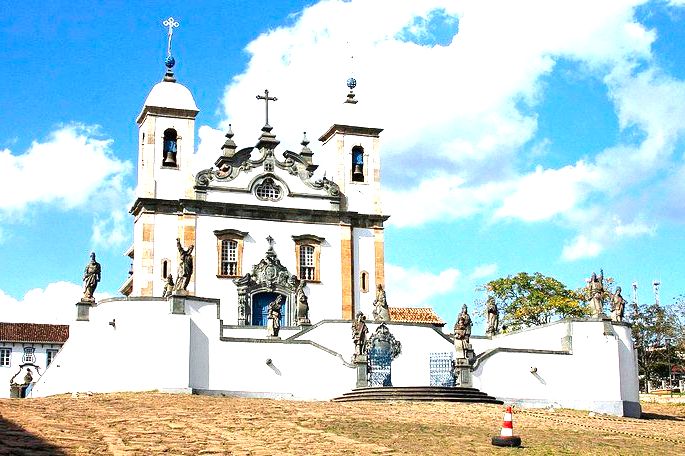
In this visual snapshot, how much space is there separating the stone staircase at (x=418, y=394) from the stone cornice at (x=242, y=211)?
14271mm

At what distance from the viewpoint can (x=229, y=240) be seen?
4569cm

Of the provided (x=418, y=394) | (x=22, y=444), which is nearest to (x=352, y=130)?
(x=418, y=394)

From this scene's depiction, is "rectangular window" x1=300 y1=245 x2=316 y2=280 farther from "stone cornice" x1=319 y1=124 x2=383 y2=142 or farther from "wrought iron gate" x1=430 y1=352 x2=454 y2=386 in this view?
"wrought iron gate" x1=430 y1=352 x2=454 y2=386

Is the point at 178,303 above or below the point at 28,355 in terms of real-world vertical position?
above

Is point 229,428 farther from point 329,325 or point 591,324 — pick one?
point 591,324

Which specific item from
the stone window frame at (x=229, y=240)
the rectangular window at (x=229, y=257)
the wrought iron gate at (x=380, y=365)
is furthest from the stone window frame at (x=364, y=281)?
the wrought iron gate at (x=380, y=365)

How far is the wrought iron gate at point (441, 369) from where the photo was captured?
36.2 metres

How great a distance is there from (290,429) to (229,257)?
24576mm

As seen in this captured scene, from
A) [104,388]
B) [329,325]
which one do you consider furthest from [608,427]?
[104,388]

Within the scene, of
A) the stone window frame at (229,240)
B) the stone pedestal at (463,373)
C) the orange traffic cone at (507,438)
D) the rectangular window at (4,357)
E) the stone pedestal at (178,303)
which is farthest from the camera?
the rectangular window at (4,357)

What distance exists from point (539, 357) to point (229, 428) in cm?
1882

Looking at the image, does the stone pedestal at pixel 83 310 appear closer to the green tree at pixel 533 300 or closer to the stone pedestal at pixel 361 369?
the stone pedestal at pixel 361 369

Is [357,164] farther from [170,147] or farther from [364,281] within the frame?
[170,147]

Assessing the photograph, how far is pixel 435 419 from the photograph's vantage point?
2539cm
